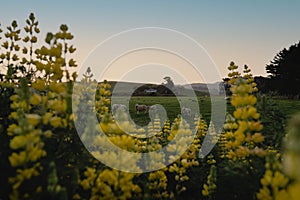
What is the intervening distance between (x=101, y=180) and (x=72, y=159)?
0.72 meters

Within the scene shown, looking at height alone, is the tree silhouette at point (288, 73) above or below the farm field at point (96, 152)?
above

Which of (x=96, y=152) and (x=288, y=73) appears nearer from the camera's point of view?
(x=96, y=152)

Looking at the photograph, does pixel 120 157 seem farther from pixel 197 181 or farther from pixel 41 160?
pixel 197 181

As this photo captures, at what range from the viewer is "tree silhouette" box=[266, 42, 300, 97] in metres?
39.2

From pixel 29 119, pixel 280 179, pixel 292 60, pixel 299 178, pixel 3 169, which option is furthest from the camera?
pixel 292 60

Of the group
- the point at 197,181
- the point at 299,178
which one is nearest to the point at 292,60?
the point at 197,181

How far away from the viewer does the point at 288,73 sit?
1560 inches

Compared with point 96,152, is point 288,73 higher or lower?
higher

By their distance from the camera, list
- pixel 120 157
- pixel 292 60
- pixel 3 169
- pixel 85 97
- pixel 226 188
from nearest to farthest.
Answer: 1. pixel 120 157
2. pixel 3 169
3. pixel 226 188
4. pixel 85 97
5. pixel 292 60

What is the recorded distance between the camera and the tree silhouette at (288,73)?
39219mm

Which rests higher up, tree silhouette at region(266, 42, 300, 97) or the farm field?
tree silhouette at region(266, 42, 300, 97)

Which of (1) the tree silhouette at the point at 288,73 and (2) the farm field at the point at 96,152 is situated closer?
(2) the farm field at the point at 96,152

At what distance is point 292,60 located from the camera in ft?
133

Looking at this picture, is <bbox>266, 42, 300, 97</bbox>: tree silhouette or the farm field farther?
<bbox>266, 42, 300, 97</bbox>: tree silhouette
